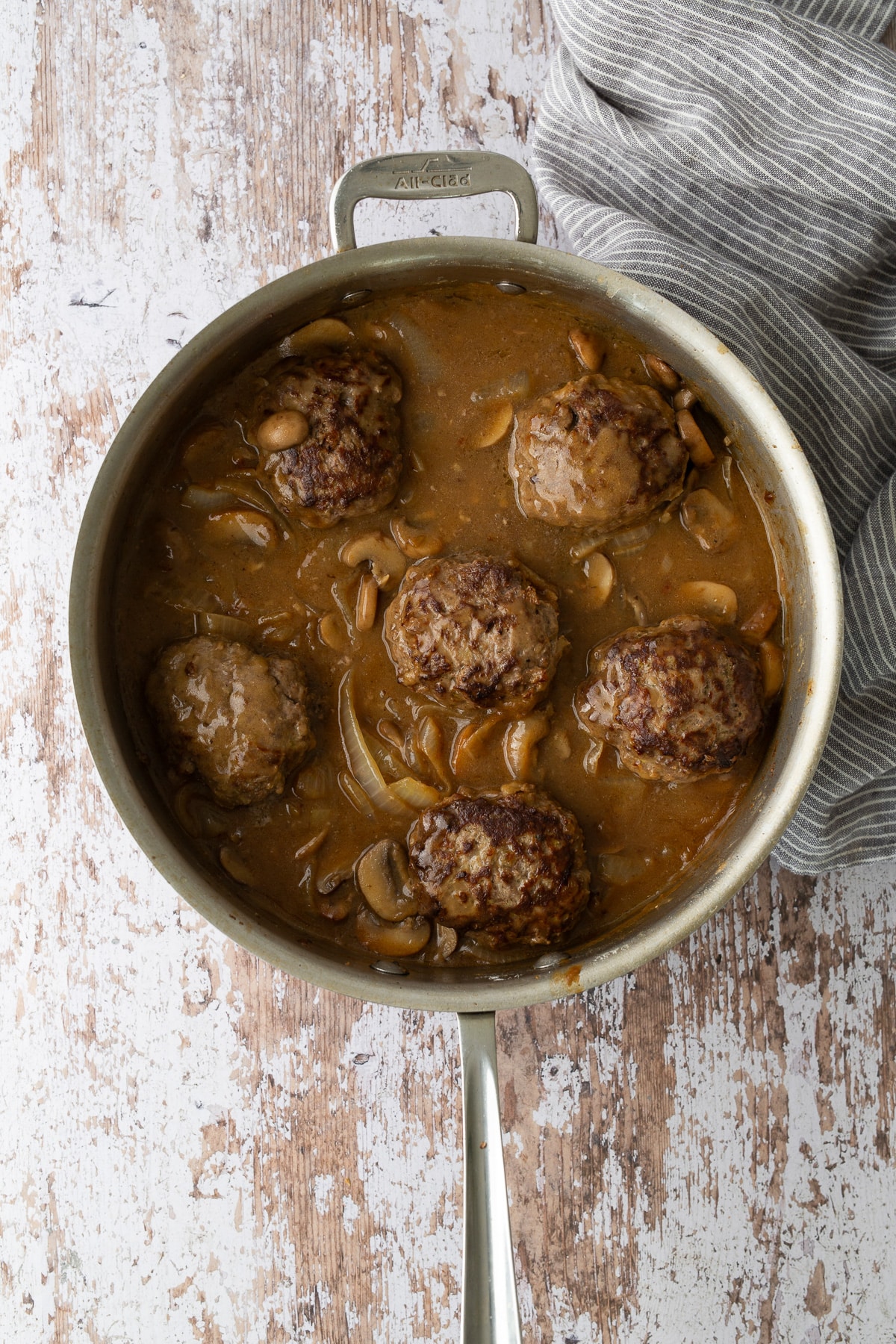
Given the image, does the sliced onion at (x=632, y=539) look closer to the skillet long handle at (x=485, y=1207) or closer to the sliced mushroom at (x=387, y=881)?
the sliced mushroom at (x=387, y=881)

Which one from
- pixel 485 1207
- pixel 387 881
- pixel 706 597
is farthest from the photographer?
pixel 706 597

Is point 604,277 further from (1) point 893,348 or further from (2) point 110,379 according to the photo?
(2) point 110,379

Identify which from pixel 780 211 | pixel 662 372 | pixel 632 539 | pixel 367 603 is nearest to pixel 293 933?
pixel 367 603

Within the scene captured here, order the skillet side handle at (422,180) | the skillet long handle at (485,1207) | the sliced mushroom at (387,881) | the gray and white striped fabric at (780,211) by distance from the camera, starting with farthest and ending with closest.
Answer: the gray and white striped fabric at (780,211) < the sliced mushroom at (387,881) < the skillet side handle at (422,180) < the skillet long handle at (485,1207)

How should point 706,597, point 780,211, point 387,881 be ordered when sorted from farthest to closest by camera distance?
point 780,211 < point 706,597 < point 387,881

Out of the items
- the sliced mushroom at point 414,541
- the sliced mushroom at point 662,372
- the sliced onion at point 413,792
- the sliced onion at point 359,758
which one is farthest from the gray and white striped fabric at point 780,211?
the sliced onion at point 359,758

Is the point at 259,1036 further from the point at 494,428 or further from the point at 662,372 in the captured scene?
the point at 662,372
